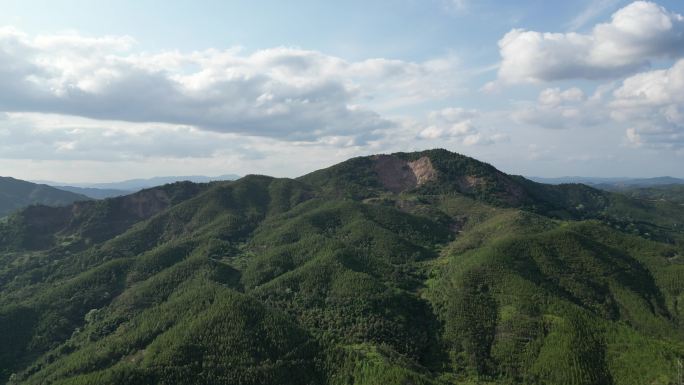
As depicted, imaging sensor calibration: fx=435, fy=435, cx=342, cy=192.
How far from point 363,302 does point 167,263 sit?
9721cm

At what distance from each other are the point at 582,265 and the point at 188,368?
120 m

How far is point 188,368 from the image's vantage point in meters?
98.1

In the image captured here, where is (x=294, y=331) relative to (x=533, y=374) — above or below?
above

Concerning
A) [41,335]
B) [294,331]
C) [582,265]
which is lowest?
[41,335]

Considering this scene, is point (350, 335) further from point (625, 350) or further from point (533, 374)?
point (625, 350)

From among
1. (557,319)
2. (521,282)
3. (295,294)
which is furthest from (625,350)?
(295,294)

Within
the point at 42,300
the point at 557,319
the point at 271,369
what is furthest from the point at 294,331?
the point at 42,300

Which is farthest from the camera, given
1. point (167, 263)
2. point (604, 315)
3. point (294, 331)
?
point (167, 263)

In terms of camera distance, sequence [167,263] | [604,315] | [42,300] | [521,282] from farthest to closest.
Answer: [167,263] → [42,300] → [521,282] → [604,315]

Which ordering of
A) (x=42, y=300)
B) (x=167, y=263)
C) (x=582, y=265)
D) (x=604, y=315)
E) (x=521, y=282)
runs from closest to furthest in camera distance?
(x=604, y=315) → (x=521, y=282) → (x=582, y=265) → (x=42, y=300) → (x=167, y=263)

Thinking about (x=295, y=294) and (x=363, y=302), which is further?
(x=295, y=294)

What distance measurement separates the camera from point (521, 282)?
130m

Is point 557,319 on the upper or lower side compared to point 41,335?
upper

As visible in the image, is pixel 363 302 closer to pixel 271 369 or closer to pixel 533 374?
pixel 271 369
